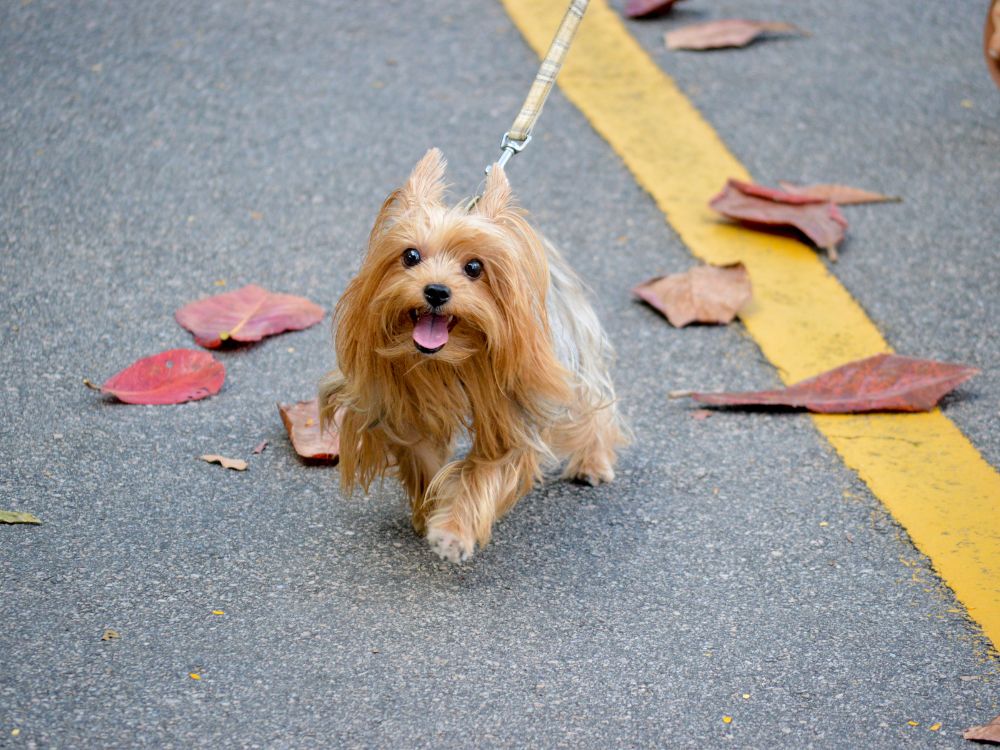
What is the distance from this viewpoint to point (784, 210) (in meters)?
4.84

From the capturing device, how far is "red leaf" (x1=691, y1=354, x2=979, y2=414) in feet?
12.7

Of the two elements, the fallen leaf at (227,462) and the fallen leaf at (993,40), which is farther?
the fallen leaf at (993,40)

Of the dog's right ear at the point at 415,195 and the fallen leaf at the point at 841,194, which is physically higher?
the dog's right ear at the point at 415,195

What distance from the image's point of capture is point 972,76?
5.91m

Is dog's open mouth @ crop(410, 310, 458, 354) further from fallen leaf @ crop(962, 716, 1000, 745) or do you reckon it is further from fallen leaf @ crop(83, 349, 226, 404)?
fallen leaf @ crop(962, 716, 1000, 745)

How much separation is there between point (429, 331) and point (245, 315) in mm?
1380

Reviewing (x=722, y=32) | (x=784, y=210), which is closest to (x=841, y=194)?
(x=784, y=210)

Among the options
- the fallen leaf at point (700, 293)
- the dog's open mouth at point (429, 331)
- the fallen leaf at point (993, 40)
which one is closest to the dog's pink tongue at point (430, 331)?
the dog's open mouth at point (429, 331)

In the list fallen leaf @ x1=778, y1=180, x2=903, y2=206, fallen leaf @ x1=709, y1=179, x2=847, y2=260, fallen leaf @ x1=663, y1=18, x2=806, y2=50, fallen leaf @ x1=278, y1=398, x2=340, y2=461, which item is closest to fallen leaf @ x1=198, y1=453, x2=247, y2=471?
fallen leaf @ x1=278, y1=398, x2=340, y2=461

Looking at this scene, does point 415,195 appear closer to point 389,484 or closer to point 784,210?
point 389,484

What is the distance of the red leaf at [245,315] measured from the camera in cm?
408

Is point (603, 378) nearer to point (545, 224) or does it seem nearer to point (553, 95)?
point (545, 224)

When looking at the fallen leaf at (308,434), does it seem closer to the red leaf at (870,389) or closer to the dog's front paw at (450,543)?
the dog's front paw at (450,543)

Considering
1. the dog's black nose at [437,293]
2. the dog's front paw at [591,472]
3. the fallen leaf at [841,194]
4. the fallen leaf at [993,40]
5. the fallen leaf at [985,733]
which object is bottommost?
the dog's front paw at [591,472]
